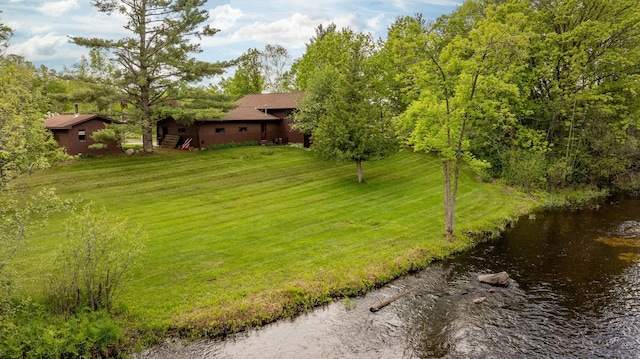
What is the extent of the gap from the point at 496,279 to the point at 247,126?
94.7ft

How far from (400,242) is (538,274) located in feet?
18.2

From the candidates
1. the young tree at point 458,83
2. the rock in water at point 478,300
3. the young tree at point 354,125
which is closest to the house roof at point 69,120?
the young tree at point 354,125

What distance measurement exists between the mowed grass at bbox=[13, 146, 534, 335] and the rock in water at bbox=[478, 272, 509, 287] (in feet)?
7.65

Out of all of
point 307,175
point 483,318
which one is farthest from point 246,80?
point 483,318

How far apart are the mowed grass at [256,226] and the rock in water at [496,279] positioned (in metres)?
2.33

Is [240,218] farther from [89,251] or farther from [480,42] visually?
[480,42]

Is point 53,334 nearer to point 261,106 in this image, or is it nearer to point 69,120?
point 69,120

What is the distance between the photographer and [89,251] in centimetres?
1031

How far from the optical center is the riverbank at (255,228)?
1182 centimetres

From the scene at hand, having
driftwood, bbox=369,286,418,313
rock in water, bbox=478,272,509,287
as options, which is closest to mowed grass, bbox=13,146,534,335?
driftwood, bbox=369,286,418,313

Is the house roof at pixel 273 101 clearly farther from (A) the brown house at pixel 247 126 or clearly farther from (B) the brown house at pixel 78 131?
(B) the brown house at pixel 78 131

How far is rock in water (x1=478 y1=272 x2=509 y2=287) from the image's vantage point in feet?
45.9

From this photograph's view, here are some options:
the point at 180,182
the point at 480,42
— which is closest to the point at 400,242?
the point at 480,42

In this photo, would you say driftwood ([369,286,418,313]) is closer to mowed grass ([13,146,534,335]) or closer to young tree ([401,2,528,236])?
mowed grass ([13,146,534,335])
